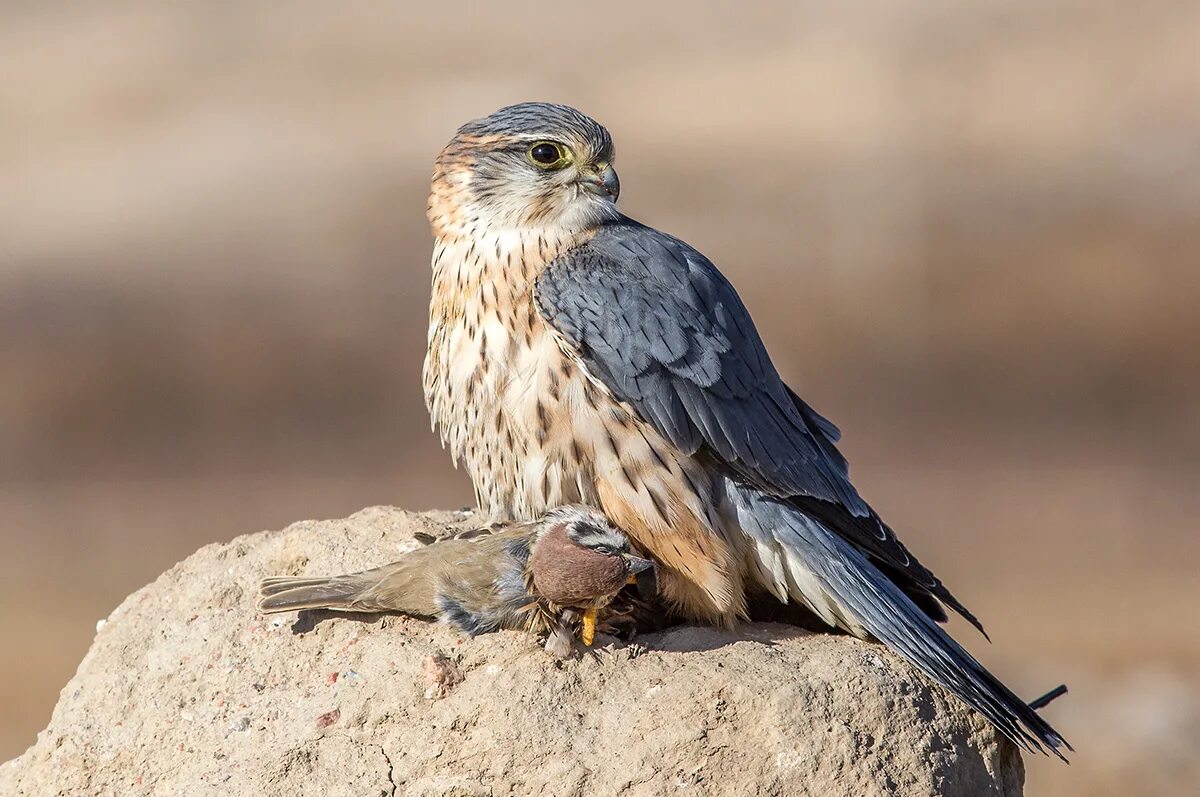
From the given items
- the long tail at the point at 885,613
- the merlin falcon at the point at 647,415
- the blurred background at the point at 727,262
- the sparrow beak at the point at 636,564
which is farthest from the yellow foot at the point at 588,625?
the blurred background at the point at 727,262

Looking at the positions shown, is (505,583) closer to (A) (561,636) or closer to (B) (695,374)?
(A) (561,636)

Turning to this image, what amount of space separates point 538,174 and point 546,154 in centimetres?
7

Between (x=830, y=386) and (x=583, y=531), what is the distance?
1049cm

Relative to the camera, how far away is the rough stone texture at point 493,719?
158 inches

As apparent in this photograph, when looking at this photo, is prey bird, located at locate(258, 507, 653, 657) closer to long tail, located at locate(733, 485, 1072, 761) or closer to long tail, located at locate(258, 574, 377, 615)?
long tail, located at locate(258, 574, 377, 615)

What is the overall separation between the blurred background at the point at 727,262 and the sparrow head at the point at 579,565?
6765 mm

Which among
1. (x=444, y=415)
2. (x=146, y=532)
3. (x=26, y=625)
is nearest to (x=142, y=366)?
(x=146, y=532)

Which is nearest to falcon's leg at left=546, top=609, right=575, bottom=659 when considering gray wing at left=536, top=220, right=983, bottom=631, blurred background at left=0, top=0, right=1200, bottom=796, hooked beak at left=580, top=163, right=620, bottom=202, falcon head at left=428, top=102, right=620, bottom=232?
gray wing at left=536, top=220, right=983, bottom=631

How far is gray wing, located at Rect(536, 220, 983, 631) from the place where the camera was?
15.4 ft

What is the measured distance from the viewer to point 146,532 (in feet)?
42.3

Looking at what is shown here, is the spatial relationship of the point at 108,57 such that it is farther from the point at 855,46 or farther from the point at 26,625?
the point at 26,625

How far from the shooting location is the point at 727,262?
620 inches

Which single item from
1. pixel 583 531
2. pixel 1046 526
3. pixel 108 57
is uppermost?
pixel 108 57

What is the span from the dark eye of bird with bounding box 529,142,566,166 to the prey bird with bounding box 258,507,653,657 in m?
1.13
